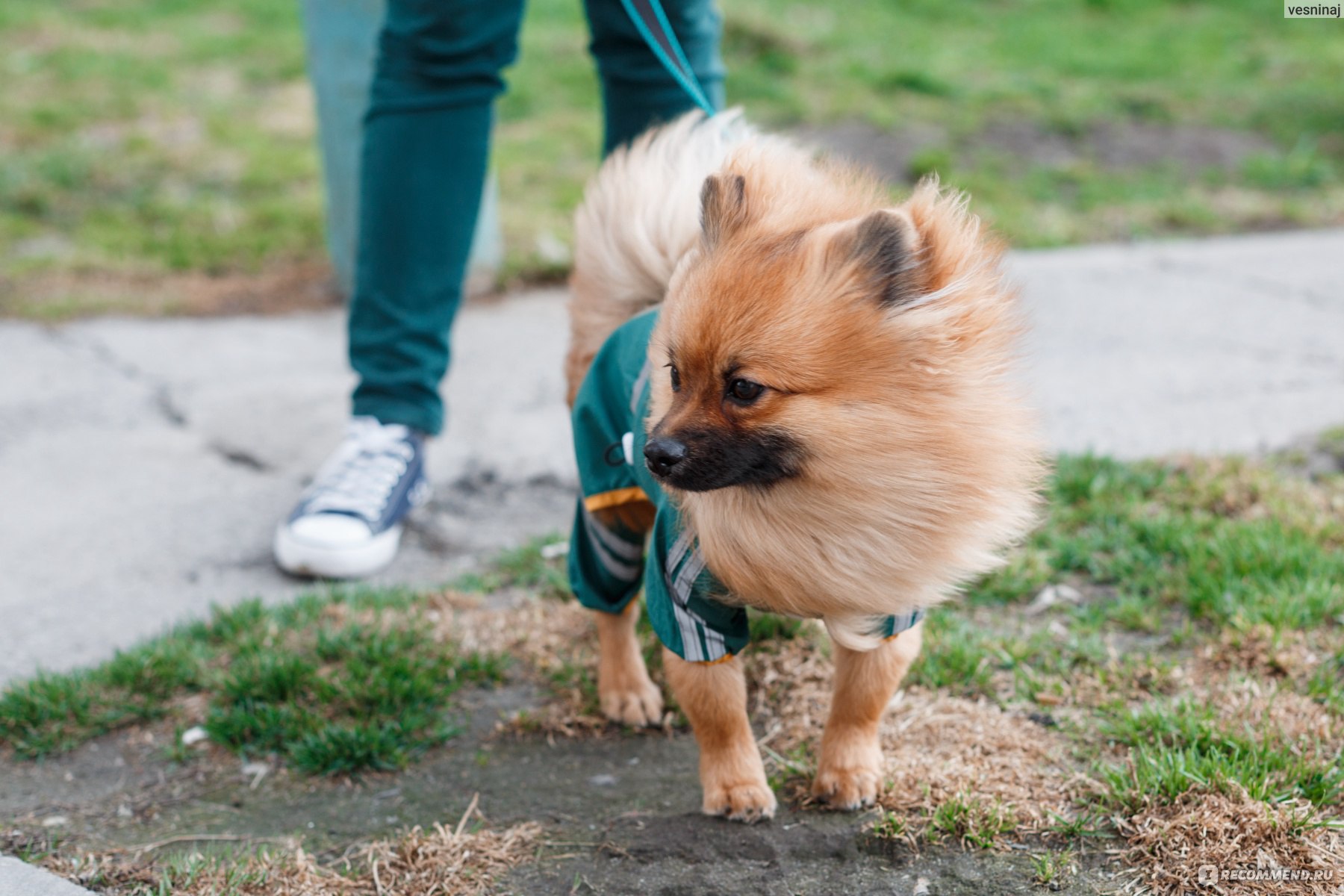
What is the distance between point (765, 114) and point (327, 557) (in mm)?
4955

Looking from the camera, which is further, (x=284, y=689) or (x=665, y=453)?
(x=284, y=689)

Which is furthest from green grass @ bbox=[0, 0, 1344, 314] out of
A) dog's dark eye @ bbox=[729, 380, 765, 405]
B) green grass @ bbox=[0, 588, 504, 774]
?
dog's dark eye @ bbox=[729, 380, 765, 405]

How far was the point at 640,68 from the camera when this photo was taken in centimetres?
294

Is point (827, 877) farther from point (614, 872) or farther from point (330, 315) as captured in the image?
point (330, 315)

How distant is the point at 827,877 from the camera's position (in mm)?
1908

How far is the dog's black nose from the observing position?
1.71 meters

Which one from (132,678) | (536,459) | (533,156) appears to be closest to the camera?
(132,678)

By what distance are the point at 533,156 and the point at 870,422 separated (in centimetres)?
513

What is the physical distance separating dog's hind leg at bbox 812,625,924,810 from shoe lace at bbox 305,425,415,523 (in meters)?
1.47

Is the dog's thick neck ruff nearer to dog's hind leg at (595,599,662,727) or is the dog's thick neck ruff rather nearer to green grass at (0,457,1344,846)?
dog's hind leg at (595,599,662,727)

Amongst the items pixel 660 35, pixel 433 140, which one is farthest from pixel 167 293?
pixel 660 35

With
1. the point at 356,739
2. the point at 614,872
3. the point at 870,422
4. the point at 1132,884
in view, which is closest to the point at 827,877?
the point at 614,872

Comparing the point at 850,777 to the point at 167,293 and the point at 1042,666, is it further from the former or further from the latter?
the point at 167,293

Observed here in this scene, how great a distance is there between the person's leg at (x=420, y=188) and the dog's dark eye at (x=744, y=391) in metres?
1.50
